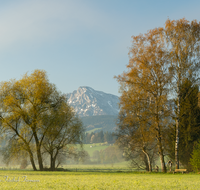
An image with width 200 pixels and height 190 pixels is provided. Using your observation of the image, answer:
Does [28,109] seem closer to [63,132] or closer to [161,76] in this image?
[63,132]

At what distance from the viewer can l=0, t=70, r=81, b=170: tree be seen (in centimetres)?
3678

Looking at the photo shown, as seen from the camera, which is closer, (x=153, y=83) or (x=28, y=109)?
(x=153, y=83)

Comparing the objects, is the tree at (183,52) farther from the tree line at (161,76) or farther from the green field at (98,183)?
the green field at (98,183)

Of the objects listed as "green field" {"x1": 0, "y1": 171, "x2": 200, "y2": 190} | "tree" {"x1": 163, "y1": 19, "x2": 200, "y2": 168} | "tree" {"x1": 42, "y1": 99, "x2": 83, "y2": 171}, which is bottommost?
"green field" {"x1": 0, "y1": 171, "x2": 200, "y2": 190}

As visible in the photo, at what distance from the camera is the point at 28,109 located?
124 ft

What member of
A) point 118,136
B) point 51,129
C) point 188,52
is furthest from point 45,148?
point 188,52

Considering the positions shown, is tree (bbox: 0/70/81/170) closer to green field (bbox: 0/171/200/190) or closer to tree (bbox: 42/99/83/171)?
tree (bbox: 42/99/83/171)

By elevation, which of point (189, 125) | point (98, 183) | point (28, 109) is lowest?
point (98, 183)

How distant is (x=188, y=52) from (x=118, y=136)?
54.7ft

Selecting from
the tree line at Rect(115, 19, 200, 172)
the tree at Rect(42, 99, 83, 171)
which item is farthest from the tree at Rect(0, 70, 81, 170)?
the tree line at Rect(115, 19, 200, 172)

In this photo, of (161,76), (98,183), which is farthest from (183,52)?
(98,183)

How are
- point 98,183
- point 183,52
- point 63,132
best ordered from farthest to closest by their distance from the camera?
point 63,132, point 183,52, point 98,183

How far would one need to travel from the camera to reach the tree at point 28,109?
121ft

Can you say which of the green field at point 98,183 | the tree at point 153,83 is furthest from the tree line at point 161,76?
the green field at point 98,183
